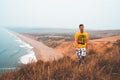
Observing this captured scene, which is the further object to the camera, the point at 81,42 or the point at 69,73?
the point at 81,42

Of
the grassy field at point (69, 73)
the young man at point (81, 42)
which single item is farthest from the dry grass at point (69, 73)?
the young man at point (81, 42)

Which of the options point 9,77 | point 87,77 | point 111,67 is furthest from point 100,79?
point 9,77

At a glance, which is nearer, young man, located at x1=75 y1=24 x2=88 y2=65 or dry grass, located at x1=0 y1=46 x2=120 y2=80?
dry grass, located at x1=0 y1=46 x2=120 y2=80

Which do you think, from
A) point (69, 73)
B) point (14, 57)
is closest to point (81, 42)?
point (69, 73)

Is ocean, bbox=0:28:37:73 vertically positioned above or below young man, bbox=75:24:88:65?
below

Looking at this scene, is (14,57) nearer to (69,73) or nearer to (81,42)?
(81,42)

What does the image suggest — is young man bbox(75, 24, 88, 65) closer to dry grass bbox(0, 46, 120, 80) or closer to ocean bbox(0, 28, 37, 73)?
dry grass bbox(0, 46, 120, 80)

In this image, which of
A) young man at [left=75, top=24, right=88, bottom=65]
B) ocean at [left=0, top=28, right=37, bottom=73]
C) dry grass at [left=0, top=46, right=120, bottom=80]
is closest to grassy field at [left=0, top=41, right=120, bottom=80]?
dry grass at [left=0, top=46, right=120, bottom=80]

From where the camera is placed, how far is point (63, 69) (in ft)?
28.7

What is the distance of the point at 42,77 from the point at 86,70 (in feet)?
4.25

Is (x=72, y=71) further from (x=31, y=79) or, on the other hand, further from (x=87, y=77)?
(x=31, y=79)

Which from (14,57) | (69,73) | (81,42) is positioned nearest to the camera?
(69,73)

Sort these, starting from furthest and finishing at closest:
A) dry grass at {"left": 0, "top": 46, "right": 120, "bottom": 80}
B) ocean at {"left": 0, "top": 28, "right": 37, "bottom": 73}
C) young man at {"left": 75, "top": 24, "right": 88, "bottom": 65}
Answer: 1. ocean at {"left": 0, "top": 28, "right": 37, "bottom": 73}
2. young man at {"left": 75, "top": 24, "right": 88, "bottom": 65}
3. dry grass at {"left": 0, "top": 46, "right": 120, "bottom": 80}

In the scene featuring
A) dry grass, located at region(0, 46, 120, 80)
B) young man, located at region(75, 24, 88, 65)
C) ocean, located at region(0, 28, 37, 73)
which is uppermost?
young man, located at region(75, 24, 88, 65)
